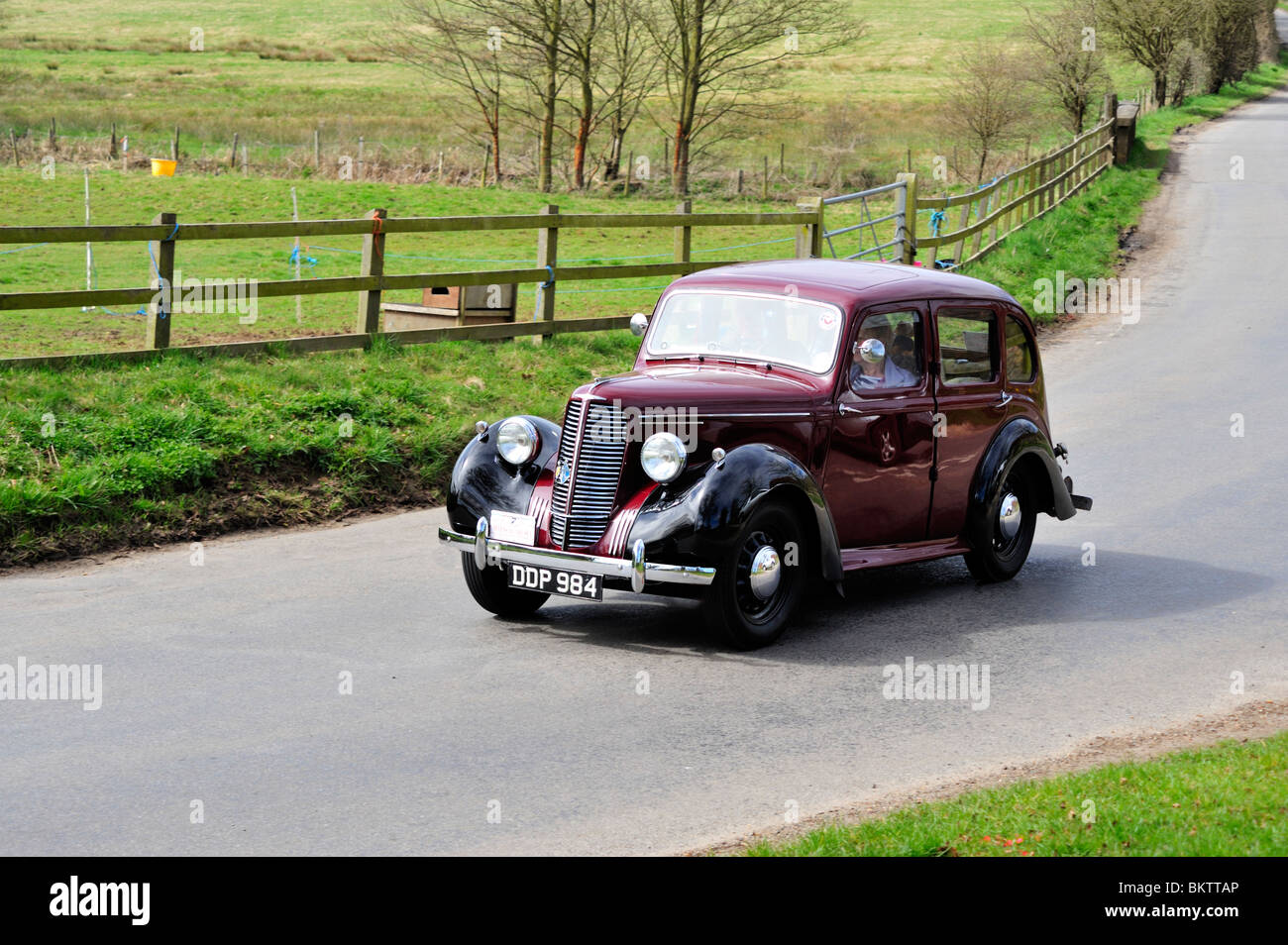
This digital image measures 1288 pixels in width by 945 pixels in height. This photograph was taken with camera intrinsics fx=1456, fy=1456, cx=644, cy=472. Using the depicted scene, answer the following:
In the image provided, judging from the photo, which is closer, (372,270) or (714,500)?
(714,500)

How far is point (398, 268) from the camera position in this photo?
24609mm

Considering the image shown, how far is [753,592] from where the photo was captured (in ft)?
25.6

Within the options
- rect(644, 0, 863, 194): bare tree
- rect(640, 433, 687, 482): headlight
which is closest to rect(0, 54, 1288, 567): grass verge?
rect(640, 433, 687, 482): headlight

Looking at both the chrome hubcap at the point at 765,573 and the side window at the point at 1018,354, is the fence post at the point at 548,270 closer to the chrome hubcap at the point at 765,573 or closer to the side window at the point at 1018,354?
the side window at the point at 1018,354

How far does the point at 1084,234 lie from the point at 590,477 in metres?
20.4

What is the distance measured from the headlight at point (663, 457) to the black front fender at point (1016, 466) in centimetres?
247

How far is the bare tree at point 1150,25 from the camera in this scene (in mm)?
51500

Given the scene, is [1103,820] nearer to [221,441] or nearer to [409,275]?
[221,441]

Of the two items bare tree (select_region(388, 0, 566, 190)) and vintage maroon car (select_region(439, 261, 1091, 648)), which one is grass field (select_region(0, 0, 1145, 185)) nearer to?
bare tree (select_region(388, 0, 566, 190))

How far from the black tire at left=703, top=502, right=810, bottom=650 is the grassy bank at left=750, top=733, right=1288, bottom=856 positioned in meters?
2.18

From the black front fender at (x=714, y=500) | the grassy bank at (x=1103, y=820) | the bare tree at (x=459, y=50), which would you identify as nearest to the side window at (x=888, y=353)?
the black front fender at (x=714, y=500)

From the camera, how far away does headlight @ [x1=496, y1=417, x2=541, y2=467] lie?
8289 mm

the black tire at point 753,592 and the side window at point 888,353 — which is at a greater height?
the side window at point 888,353

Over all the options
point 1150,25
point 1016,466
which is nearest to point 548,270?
point 1016,466
